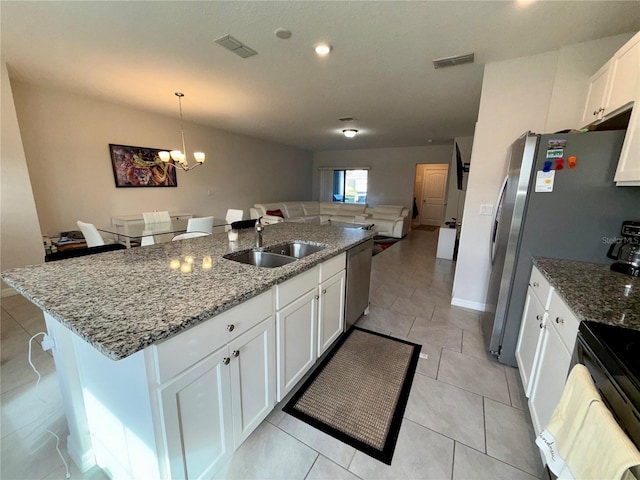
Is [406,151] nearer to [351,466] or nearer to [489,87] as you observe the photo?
[489,87]

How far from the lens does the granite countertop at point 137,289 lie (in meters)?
0.84

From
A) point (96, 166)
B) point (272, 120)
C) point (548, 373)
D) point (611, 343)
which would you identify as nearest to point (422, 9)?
point (611, 343)

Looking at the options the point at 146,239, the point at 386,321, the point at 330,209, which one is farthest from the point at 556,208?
the point at 330,209

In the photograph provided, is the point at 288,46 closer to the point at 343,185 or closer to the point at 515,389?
the point at 515,389

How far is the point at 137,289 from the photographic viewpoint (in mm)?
1145

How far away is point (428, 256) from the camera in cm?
517

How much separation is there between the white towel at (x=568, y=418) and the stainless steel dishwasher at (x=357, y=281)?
Answer: 1458mm

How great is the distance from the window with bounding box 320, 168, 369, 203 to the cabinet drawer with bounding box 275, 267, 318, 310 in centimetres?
754

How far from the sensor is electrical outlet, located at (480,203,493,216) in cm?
273

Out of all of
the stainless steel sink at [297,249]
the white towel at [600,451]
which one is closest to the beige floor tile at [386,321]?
the stainless steel sink at [297,249]

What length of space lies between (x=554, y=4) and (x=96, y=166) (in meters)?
5.45

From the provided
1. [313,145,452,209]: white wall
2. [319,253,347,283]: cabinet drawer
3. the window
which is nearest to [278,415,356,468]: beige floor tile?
[319,253,347,283]: cabinet drawer

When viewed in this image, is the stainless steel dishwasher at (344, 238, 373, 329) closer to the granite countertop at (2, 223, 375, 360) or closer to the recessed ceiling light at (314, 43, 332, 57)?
the granite countertop at (2, 223, 375, 360)

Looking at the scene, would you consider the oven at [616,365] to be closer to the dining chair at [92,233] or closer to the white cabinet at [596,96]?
the white cabinet at [596,96]
